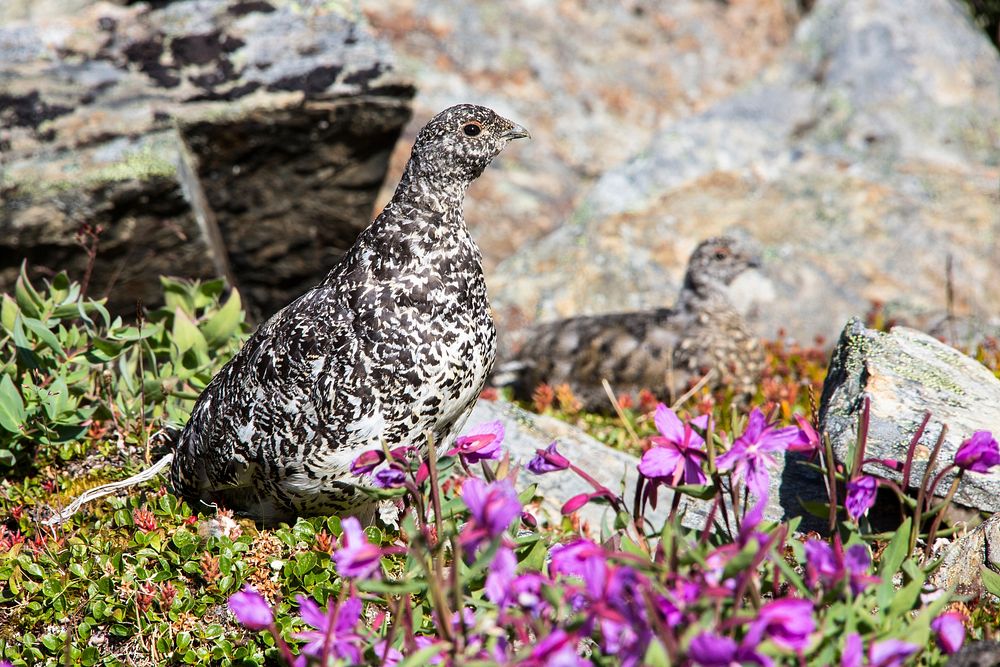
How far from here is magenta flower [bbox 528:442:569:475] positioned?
9.85 feet

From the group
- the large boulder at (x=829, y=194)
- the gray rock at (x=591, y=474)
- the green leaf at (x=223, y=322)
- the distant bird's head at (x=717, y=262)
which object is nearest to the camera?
the gray rock at (x=591, y=474)

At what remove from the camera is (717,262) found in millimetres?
8141

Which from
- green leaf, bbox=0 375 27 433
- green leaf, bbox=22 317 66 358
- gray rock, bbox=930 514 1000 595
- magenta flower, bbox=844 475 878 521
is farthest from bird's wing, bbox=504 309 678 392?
magenta flower, bbox=844 475 878 521

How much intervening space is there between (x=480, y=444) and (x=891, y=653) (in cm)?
135

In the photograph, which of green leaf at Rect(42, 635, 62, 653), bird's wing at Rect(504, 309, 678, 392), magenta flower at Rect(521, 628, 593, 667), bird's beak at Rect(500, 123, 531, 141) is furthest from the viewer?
bird's wing at Rect(504, 309, 678, 392)

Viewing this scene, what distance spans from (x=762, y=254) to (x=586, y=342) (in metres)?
2.27

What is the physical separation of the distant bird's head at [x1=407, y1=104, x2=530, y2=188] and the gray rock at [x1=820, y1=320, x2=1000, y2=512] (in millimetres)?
2053

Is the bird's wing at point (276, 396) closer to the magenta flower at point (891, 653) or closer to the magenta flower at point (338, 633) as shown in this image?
the magenta flower at point (338, 633)

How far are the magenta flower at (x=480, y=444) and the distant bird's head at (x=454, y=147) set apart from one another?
165cm

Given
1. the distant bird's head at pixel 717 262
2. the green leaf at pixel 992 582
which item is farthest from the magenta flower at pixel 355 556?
the distant bird's head at pixel 717 262

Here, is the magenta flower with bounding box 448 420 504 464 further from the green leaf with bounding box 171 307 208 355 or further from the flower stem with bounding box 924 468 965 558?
the green leaf with bounding box 171 307 208 355

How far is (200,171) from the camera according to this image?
26.7ft

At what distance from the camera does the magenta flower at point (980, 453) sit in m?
2.88

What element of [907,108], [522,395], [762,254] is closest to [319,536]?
[522,395]
